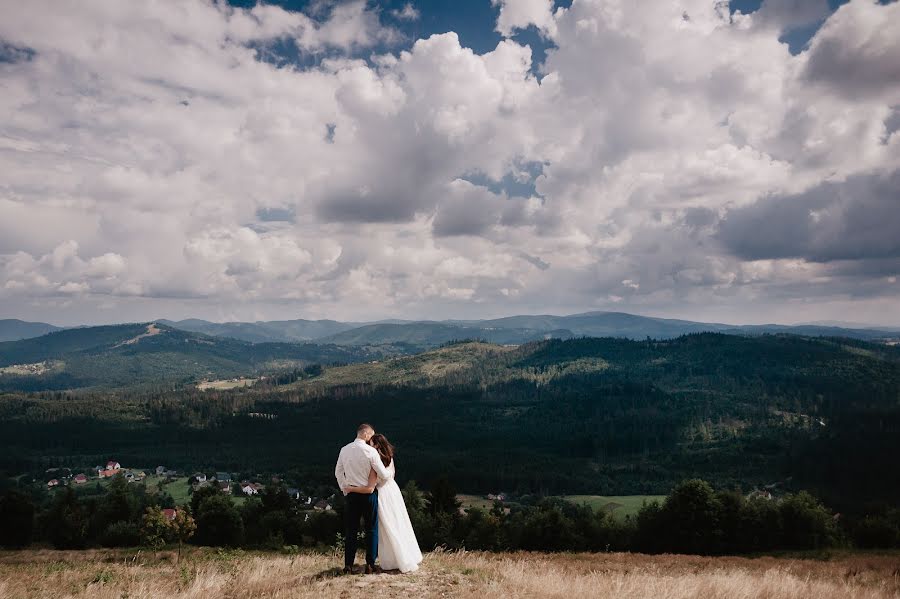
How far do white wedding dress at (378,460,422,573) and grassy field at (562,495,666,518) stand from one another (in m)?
131

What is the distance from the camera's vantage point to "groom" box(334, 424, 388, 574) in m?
12.7

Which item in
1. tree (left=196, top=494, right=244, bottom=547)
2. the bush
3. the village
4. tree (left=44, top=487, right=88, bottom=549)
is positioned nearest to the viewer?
the bush

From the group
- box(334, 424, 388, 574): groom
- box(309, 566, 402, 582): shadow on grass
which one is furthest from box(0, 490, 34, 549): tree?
box(334, 424, 388, 574): groom

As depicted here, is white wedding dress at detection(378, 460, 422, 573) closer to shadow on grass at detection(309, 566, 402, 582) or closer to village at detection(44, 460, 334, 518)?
shadow on grass at detection(309, 566, 402, 582)

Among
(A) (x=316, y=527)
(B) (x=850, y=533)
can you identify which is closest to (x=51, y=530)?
(A) (x=316, y=527)

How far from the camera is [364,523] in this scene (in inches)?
517

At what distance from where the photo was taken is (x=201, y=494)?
67.0 meters

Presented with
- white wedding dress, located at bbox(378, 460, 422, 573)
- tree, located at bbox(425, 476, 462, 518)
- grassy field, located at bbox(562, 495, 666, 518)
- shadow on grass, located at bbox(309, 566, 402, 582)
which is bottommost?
grassy field, located at bbox(562, 495, 666, 518)

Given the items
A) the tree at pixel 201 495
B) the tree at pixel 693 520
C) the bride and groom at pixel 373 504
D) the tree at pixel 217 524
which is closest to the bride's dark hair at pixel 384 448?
the bride and groom at pixel 373 504

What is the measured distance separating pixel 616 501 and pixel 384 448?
15884cm

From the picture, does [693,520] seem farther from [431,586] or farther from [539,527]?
[431,586]

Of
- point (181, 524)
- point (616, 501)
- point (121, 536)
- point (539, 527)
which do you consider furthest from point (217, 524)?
point (616, 501)

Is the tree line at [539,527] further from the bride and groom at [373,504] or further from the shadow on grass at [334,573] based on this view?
the bride and groom at [373,504]

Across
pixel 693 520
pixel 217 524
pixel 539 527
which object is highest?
pixel 693 520
